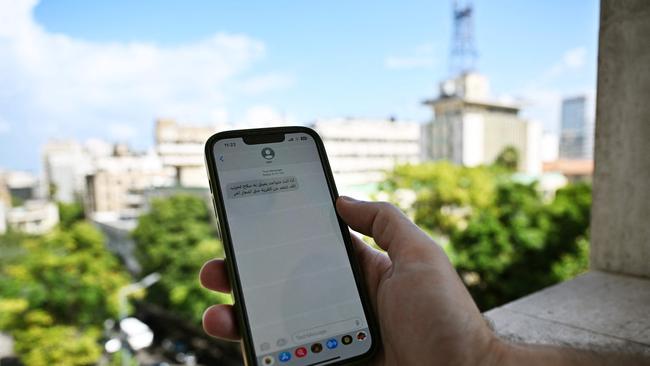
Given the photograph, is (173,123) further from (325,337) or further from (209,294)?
(325,337)

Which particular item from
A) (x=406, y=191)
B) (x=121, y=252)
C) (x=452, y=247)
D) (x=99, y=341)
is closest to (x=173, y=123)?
(x=121, y=252)

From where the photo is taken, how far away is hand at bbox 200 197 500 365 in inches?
25.6

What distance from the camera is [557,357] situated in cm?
56

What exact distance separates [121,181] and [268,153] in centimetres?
3485

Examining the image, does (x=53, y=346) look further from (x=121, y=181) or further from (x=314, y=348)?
(x=121, y=181)

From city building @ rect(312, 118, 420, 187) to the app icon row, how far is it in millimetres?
30149

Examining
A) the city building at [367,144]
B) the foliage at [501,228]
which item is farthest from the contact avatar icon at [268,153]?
the city building at [367,144]

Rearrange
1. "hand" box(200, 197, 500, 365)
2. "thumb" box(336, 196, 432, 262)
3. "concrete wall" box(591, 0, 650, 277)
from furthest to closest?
"concrete wall" box(591, 0, 650, 277) < "thumb" box(336, 196, 432, 262) < "hand" box(200, 197, 500, 365)

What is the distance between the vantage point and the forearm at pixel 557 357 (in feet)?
1.77

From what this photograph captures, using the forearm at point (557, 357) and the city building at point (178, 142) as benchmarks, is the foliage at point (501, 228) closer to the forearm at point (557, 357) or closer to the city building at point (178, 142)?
the forearm at point (557, 357)

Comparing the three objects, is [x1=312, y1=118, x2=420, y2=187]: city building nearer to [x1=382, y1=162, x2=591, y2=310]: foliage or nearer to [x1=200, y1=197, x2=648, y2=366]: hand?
[x1=382, y1=162, x2=591, y2=310]: foliage

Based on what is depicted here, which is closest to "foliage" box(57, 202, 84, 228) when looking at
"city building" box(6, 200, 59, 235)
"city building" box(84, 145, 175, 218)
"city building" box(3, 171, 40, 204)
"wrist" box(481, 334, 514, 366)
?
"city building" box(6, 200, 59, 235)

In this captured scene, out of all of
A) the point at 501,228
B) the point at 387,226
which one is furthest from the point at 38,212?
the point at 387,226

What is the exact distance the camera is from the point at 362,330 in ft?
2.79
